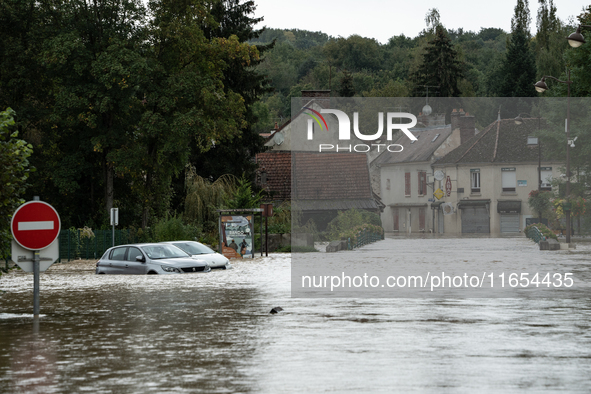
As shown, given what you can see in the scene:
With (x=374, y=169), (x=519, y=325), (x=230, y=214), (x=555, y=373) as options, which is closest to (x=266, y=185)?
(x=230, y=214)

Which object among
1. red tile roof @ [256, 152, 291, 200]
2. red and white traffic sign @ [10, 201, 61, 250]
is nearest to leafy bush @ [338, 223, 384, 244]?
red tile roof @ [256, 152, 291, 200]

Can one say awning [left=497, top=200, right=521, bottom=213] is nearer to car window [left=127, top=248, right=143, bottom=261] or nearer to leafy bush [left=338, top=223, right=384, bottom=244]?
car window [left=127, top=248, right=143, bottom=261]

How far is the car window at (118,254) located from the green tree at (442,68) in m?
67.3

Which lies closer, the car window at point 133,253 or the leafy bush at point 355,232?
the car window at point 133,253

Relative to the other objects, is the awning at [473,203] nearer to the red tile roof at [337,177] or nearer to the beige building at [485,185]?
the beige building at [485,185]

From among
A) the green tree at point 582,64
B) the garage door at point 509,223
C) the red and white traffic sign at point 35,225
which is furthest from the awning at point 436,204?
the green tree at point 582,64

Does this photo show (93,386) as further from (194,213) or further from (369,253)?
(194,213)

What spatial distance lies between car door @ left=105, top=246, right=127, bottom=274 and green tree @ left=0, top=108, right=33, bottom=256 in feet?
49.6

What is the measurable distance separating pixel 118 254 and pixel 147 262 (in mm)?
1749

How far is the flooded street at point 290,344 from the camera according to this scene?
8.68 metres

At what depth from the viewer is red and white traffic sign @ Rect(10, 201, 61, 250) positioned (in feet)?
47.2

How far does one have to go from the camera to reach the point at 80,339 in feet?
41.0

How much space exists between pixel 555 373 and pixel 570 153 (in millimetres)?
37778

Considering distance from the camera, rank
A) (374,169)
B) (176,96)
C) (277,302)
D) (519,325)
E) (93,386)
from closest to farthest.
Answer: (93,386) → (519,325) → (277,302) → (374,169) → (176,96)
